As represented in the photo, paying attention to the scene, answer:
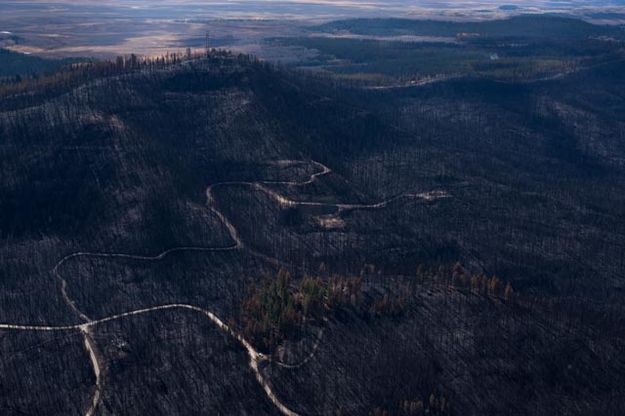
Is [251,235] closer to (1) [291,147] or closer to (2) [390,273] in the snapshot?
(2) [390,273]

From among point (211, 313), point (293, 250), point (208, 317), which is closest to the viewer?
point (208, 317)

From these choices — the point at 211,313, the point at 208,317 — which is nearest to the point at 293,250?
the point at 211,313

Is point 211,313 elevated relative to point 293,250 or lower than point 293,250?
lower

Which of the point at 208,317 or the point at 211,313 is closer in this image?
the point at 208,317

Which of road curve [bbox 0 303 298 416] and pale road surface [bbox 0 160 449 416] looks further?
pale road surface [bbox 0 160 449 416]

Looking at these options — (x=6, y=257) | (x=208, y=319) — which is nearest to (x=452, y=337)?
(x=208, y=319)

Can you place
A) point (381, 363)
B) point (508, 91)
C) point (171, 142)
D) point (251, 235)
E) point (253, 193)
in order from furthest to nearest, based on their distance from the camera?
point (508, 91) → point (171, 142) → point (253, 193) → point (251, 235) → point (381, 363)

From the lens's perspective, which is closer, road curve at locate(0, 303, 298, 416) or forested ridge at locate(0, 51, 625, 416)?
road curve at locate(0, 303, 298, 416)

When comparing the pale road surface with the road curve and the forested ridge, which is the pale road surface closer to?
the road curve

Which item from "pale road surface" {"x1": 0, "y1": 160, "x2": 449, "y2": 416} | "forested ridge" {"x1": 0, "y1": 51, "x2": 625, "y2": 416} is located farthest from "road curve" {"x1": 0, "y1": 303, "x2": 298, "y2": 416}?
"forested ridge" {"x1": 0, "y1": 51, "x2": 625, "y2": 416}

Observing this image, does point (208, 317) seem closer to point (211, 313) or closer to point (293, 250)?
point (211, 313)

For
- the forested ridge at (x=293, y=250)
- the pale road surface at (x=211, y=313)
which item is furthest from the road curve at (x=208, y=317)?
the forested ridge at (x=293, y=250)
